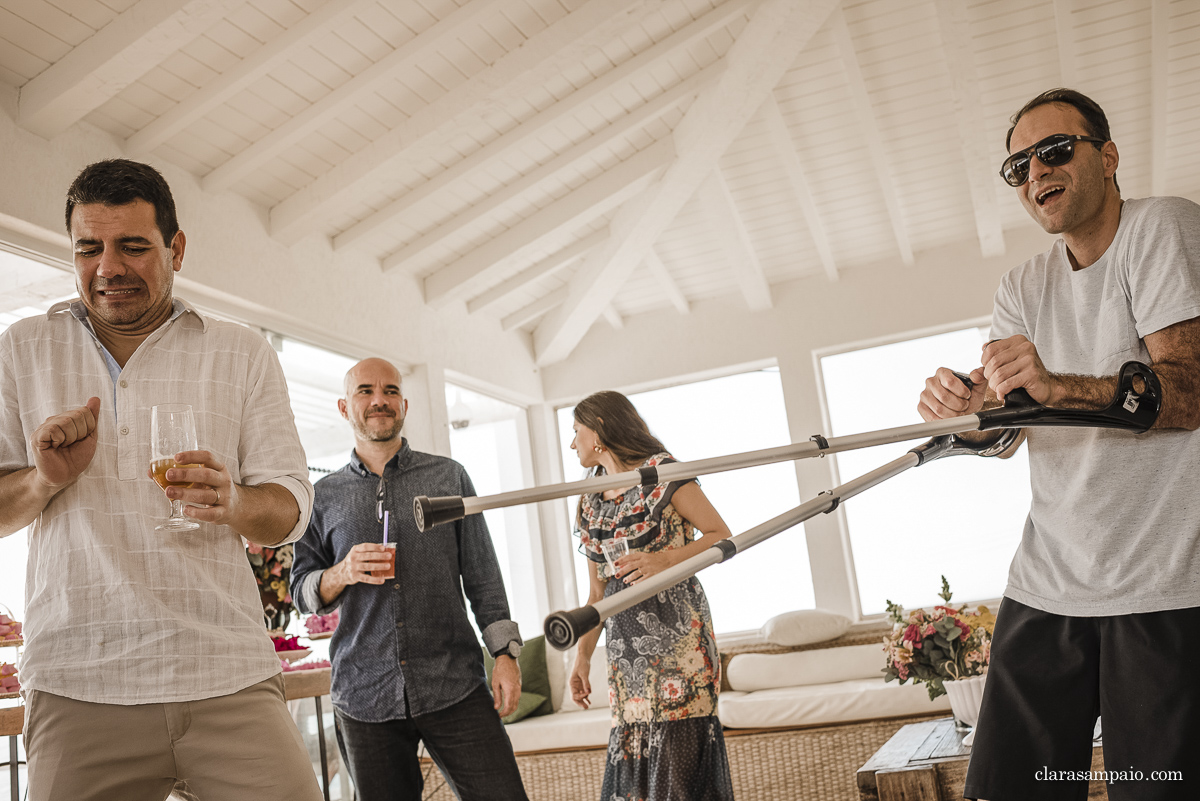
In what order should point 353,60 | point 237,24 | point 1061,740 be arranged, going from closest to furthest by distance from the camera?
point 1061,740 < point 237,24 < point 353,60

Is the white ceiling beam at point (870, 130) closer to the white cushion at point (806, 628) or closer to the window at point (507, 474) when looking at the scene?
the white cushion at point (806, 628)

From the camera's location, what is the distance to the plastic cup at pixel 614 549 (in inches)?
105

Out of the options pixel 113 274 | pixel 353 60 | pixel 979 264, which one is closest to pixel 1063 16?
pixel 979 264

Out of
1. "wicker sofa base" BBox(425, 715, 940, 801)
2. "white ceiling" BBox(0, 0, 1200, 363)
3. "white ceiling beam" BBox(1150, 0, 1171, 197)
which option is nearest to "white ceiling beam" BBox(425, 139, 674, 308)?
"white ceiling" BBox(0, 0, 1200, 363)

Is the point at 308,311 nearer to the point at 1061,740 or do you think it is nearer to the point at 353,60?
the point at 353,60

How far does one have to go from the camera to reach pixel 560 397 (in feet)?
22.6

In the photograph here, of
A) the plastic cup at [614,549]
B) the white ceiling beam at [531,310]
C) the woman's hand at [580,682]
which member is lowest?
the woman's hand at [580,682]

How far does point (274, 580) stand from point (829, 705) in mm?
2700

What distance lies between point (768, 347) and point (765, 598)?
169cm

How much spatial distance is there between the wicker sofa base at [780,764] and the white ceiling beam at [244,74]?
10.8 feet

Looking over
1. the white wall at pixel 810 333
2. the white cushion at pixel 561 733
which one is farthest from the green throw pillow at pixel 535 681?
the white wall at pixel 810 333

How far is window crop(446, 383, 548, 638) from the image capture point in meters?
6.10

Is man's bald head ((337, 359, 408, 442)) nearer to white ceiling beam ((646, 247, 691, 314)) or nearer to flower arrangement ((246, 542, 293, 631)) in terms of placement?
flower arrangement ((246, 542, 293, 631))

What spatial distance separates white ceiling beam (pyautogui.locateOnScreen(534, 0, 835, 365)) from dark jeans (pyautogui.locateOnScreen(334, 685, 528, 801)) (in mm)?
3088
